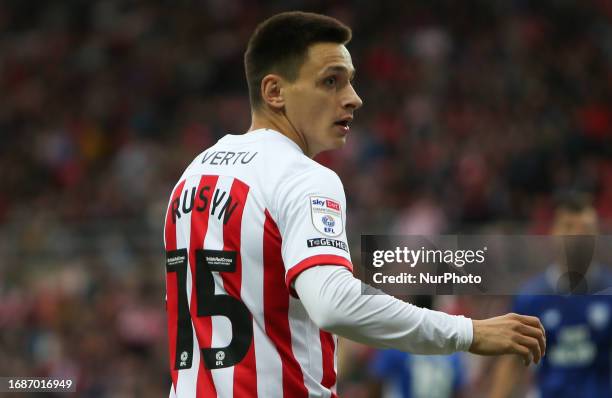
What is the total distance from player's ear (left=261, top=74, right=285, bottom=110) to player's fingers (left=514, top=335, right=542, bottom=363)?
1046mm

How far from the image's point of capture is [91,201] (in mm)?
14930

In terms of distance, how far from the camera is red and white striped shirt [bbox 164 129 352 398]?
3.24 m

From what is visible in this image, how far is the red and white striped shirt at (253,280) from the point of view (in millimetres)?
3240

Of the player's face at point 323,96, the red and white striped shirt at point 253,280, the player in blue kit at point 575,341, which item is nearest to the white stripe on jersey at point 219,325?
the red and white striped shirt at point 253,280

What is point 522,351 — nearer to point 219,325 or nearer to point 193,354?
point 219,325

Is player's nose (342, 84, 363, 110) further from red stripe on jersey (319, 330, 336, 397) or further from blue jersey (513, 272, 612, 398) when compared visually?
blue jersey (513, 272, 612, 398)

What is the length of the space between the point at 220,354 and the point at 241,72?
44.9 ft

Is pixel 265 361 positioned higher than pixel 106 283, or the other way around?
pixel 106 283

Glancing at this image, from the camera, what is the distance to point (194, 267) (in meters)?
3.42

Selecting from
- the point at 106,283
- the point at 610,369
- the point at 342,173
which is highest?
the point at 342,173

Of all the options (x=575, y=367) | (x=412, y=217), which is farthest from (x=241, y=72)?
(x=575, y=367)

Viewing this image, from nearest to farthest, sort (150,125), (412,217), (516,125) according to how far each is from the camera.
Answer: (412,217) < (516,125) < (150,125)

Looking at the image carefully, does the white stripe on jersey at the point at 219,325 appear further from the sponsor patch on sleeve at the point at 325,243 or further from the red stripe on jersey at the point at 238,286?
the sponsor patch on sleeve at the point at 325,243

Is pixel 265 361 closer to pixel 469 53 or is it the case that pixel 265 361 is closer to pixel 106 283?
pixel 106 283
